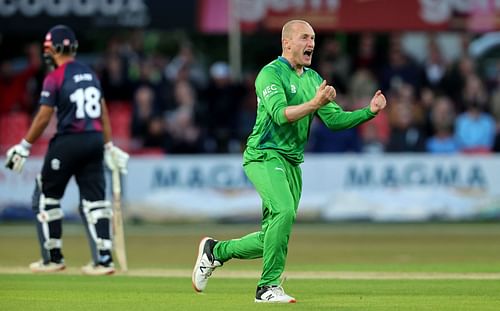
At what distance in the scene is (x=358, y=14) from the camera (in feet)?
78.4

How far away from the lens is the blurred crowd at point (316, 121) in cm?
2331

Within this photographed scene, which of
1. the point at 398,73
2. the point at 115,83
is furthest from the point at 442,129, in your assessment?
the point at 115,83

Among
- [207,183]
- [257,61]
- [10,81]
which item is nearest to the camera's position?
[207,183]

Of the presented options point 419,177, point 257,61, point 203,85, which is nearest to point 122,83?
point 203,85

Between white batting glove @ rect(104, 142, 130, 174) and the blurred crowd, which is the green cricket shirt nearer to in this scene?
white batting glove @ rect(104, 142, 130, 174)

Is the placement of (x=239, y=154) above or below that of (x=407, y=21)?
below

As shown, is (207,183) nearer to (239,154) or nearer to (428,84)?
(239,154)

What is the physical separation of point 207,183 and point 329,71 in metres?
3.48

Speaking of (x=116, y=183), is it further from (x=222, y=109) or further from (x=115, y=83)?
(x=115, y=83)

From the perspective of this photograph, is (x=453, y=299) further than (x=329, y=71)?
No

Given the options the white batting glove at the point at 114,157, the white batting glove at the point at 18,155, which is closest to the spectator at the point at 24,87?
the white batting glove at the point at 114,157

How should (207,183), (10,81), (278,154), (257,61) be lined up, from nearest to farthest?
(278,154) → (207,183) → (10,81) → (257,61)

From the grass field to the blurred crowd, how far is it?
1.73m

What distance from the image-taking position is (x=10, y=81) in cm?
2422
